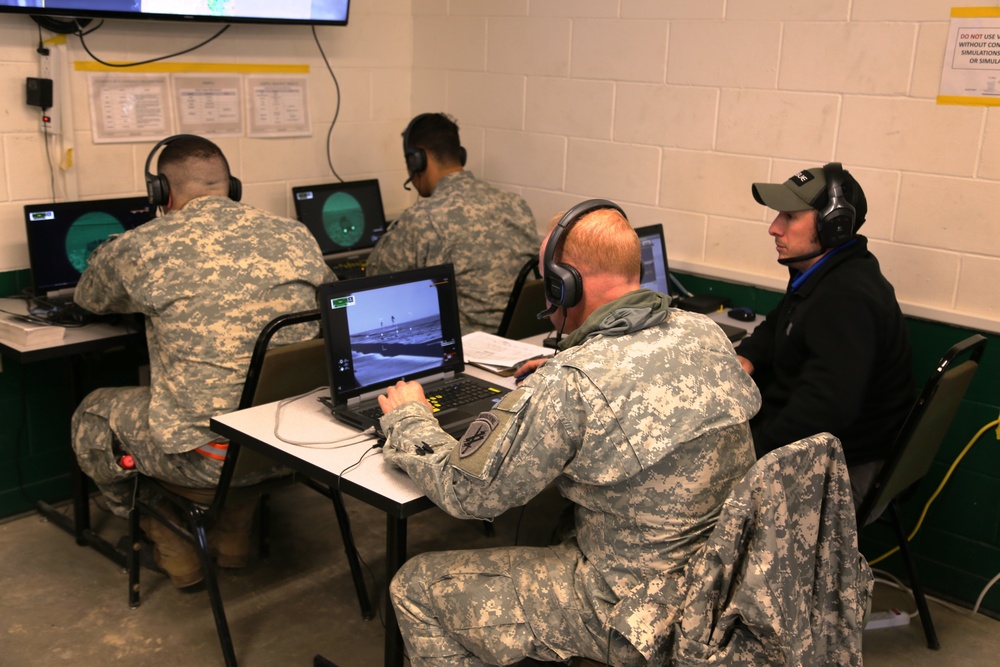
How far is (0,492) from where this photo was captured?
3379mm

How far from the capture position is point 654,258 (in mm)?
3441

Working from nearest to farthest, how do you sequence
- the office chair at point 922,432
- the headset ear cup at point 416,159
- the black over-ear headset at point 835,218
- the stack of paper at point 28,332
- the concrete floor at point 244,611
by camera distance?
the office chair at point 922,432 < the black over-ear headset at point 835,218 < the concrete floor at point 244,611 < the stack of paper at point 28,332 < the headset ear cup at point 416,159

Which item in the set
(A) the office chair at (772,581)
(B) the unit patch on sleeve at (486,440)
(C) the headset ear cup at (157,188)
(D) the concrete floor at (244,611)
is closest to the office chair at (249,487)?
(D) the concrete floor at (244,611)

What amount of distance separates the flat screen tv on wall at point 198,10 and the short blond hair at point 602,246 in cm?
218

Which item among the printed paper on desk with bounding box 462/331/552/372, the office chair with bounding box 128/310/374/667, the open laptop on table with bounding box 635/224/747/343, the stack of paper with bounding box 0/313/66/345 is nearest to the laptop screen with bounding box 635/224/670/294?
the open laptop on table with bounding box 635/224/747/343

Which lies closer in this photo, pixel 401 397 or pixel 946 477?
pixel 401 397

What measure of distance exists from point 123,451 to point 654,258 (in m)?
1.87

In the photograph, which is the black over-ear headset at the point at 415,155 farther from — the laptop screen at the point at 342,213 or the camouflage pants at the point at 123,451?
the camouflage pants at the point at 123,451

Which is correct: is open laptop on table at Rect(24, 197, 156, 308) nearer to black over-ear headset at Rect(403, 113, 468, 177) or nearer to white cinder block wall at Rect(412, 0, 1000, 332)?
black over-ear headset at Rect(403, 113, 468, 177)

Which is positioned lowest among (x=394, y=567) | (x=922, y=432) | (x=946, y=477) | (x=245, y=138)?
(x=946, y=477)

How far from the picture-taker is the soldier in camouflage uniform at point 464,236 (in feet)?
11.2

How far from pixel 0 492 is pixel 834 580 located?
2848mm

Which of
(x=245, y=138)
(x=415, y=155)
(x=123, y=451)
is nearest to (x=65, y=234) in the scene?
(x=123, y=451)

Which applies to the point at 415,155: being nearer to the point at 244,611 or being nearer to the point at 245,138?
the point at 245,138
